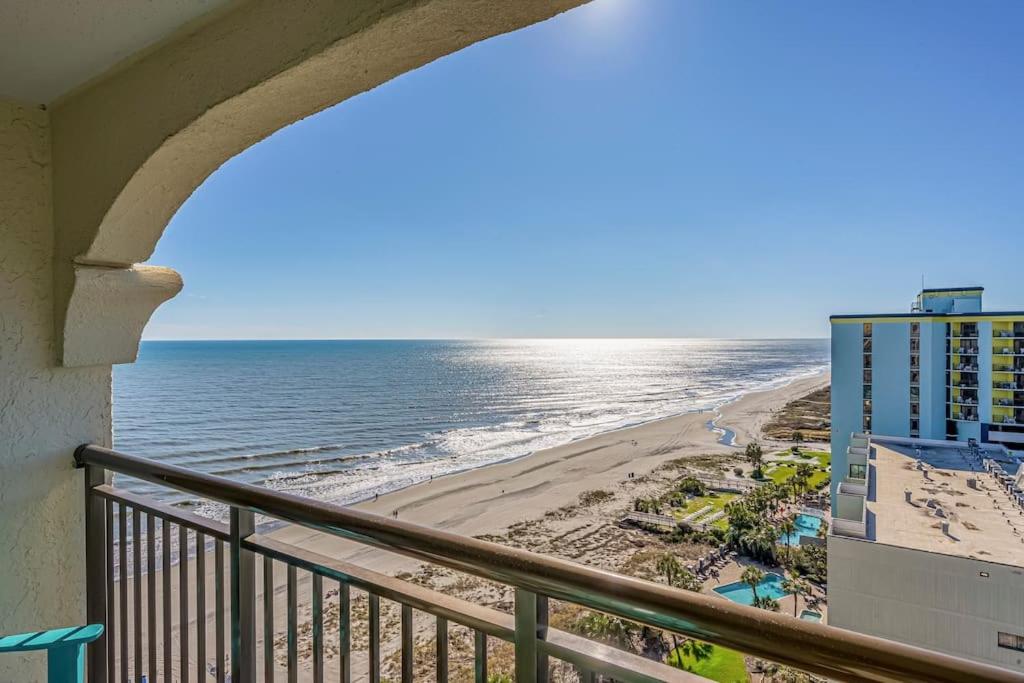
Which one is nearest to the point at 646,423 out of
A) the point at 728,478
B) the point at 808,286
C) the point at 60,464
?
the point at 728,478

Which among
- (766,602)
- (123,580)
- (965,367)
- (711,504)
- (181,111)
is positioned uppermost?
(181,111)

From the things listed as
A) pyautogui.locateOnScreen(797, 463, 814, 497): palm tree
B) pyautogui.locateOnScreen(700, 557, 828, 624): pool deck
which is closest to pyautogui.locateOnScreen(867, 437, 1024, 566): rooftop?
pyautogui.locateOnScreen(700, 557, 828, 624): pool deck

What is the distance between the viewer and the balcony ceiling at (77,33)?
1.07 m

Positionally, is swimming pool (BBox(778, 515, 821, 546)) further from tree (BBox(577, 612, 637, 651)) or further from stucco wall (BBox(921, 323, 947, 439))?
tree (BBox(577, 612, 637, 651))

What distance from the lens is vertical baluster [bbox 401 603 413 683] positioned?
885mm

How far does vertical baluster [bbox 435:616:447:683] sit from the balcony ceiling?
1.25 metres

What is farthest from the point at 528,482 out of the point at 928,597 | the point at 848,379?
the point at 848,379

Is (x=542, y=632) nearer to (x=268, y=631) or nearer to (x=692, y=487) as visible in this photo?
(x=268, y=631)

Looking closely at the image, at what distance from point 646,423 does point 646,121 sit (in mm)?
17611

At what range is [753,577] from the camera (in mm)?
10000

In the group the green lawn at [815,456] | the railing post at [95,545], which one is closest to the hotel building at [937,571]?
the railing post at [95,545]

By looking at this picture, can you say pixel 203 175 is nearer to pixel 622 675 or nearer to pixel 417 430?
pixel 622 675

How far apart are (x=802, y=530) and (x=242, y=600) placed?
1480 cm

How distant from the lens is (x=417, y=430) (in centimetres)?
2150
